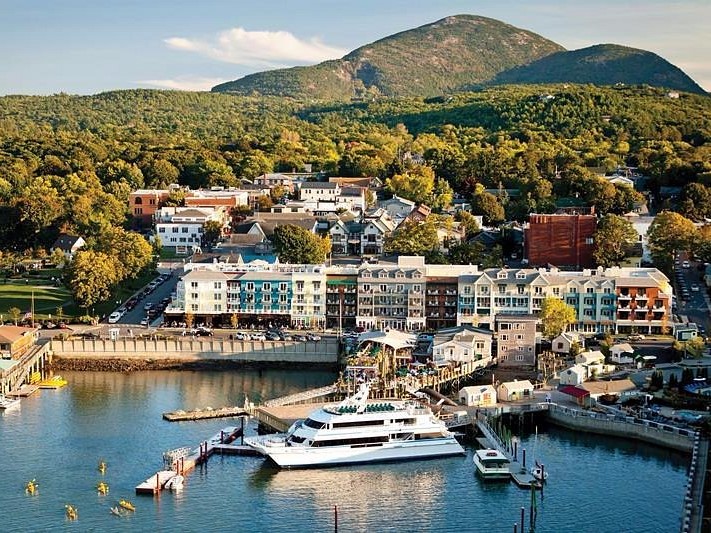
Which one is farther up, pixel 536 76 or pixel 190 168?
pixel 536 76

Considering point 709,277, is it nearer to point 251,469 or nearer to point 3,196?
point 251,469

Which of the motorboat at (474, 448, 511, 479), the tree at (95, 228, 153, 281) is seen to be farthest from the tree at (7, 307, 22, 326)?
the motorboat at (474, 448, 511, 479)

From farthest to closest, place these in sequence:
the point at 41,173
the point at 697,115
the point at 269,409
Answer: the point at 697,115 → the point at 41,173 → the point at 269,409

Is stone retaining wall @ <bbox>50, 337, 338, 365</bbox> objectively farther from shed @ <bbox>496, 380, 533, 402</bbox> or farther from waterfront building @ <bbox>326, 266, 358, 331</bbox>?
shed @ <bbox>496, 380, 533, 402</bbox>

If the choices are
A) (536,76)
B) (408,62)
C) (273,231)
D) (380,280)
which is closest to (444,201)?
(273,231)

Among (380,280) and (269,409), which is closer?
(269,409)

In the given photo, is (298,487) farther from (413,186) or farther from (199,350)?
(413,186)

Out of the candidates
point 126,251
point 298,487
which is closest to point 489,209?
point 126,251
